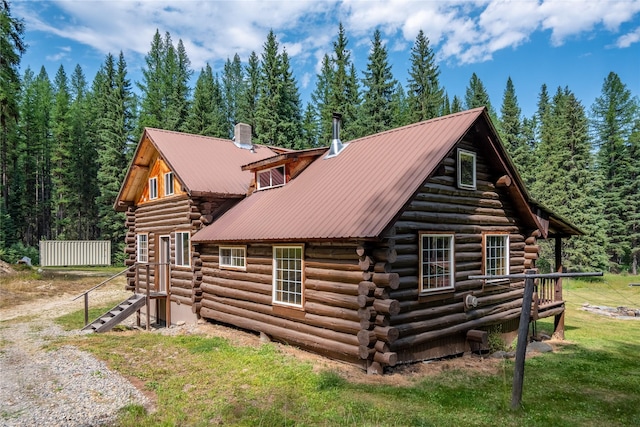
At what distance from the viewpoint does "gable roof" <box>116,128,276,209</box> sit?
15.8 m

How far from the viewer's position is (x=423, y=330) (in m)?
10.2

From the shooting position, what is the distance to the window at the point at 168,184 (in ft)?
55.8

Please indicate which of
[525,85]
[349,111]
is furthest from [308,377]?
[525,85]

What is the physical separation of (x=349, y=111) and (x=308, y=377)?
33935 millimetres

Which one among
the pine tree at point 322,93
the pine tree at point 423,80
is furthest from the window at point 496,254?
the pine tree at point 322,93

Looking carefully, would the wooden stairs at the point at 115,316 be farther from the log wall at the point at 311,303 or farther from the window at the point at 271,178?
the window at the point at 271,178

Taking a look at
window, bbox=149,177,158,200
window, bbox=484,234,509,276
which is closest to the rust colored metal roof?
window, bbox=484,234,509,276

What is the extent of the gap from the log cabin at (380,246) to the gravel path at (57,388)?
4399mm

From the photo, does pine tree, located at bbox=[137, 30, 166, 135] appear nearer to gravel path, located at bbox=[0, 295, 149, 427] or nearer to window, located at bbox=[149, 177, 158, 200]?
window, located at bbox=[149, 177, 158, 200]

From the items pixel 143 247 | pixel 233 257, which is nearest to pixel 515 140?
pixel 143 247

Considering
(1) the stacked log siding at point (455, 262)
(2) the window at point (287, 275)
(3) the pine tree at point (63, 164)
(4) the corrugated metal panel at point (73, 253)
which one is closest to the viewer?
(1) the stacked log siding at point (455, 262)

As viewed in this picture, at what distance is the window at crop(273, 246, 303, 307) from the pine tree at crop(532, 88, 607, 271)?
32.6m

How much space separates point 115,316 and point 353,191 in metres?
10.4

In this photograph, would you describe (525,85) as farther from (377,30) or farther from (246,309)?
(246,309)
